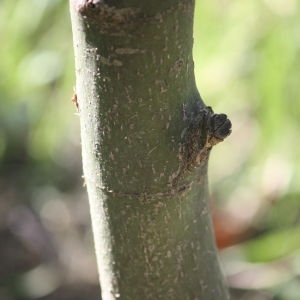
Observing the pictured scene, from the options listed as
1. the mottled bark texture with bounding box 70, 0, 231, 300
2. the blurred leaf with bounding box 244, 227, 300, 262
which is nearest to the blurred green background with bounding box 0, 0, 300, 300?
the blurred leaf with bounding box 244, 227, 300, 262

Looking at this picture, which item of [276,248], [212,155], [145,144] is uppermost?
[212,155]

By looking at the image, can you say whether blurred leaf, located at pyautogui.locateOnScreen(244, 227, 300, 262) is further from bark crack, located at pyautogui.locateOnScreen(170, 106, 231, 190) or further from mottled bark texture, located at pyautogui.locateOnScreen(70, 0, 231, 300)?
bark crack, located at pyautogui.locateOnScreen(170, 106, 231, 190)

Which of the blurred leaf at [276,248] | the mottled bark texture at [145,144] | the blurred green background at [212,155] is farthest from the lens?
the blurred leaf at [276,248]

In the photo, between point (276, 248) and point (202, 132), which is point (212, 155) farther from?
point (202, 132)

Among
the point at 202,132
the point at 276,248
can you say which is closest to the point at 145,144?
the point at 202,132

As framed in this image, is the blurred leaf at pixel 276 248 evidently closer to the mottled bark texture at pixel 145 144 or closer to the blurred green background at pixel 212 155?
the blurred green background at pixel 212 155

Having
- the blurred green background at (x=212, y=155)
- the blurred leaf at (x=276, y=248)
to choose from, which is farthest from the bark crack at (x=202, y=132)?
the blurred leaf at (x=276, y=248)

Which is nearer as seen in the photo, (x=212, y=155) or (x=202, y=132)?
(x=202, y=132)
